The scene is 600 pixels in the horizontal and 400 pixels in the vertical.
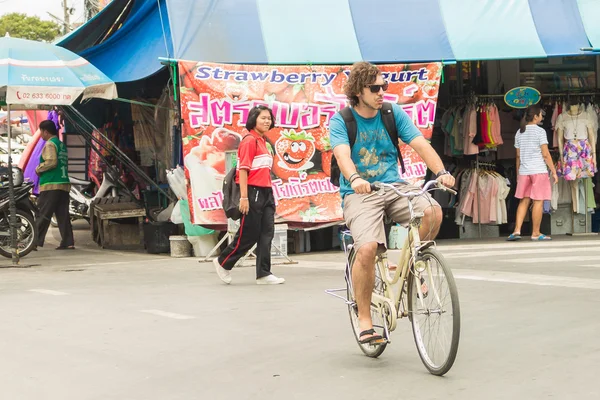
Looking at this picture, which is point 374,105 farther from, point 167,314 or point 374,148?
point 167,314

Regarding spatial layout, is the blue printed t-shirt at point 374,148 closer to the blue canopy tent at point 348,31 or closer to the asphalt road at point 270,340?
the asphalt road at point 270,340

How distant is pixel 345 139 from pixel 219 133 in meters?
7.01

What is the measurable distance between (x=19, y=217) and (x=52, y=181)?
1.62 meters

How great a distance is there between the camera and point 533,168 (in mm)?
14375

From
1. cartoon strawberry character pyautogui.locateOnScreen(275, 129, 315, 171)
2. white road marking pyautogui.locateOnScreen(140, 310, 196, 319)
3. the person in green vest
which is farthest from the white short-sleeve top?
white road marking pyautogui.locateOnScreen(140, 310, 196, 319)

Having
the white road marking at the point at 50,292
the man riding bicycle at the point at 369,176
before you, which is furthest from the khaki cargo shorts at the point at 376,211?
the white road marking at the point at 50,292

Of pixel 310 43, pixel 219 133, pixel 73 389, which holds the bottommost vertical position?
pixel 73 389

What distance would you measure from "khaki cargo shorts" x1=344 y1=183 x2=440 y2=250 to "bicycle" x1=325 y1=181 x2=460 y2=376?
0.22 feet

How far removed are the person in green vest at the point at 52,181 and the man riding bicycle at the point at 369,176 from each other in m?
9.70

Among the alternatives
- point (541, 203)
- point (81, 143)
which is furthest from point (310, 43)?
point (81, 143)

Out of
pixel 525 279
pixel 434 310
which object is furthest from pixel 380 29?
pixel 434 310

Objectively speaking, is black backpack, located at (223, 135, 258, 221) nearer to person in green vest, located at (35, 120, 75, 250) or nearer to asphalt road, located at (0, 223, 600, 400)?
asphalt road, located at (0, 223, 600, 400)

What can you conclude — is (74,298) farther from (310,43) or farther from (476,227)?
(476,227)

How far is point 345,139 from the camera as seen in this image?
19.3 feet
